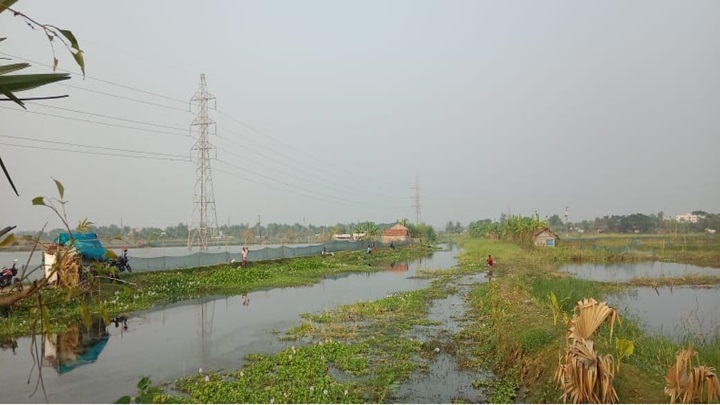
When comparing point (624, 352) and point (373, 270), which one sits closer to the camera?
point (624, 352)

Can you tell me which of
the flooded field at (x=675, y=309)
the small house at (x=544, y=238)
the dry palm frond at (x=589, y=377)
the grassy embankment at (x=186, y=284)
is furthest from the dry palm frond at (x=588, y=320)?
the small house at (x=544, y=238)

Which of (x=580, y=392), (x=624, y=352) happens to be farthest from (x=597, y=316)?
(x=580, y=392)

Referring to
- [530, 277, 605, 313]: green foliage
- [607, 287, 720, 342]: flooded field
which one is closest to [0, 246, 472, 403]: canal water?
[530, 277, 605, 313]: green foliage

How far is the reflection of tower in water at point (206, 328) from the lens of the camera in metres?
10.6

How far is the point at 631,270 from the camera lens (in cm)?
2817

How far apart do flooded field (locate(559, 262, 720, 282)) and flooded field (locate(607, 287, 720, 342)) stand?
402 centimetres

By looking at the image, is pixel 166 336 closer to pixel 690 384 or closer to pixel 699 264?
pixel 690 384

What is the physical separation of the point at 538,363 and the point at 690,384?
11.0ft

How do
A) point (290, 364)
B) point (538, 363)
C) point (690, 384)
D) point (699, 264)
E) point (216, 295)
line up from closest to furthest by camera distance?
point (690, 384)
point (538, 363)
point (290, 364)
point (216, 295)
point (699, 264)

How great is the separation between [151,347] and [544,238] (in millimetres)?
42004

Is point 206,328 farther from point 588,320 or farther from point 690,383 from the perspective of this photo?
point 690,383

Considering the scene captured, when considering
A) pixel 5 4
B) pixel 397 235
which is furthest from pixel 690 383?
pixel 397 235

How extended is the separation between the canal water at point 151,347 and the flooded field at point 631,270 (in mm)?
14620

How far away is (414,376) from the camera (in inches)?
344
